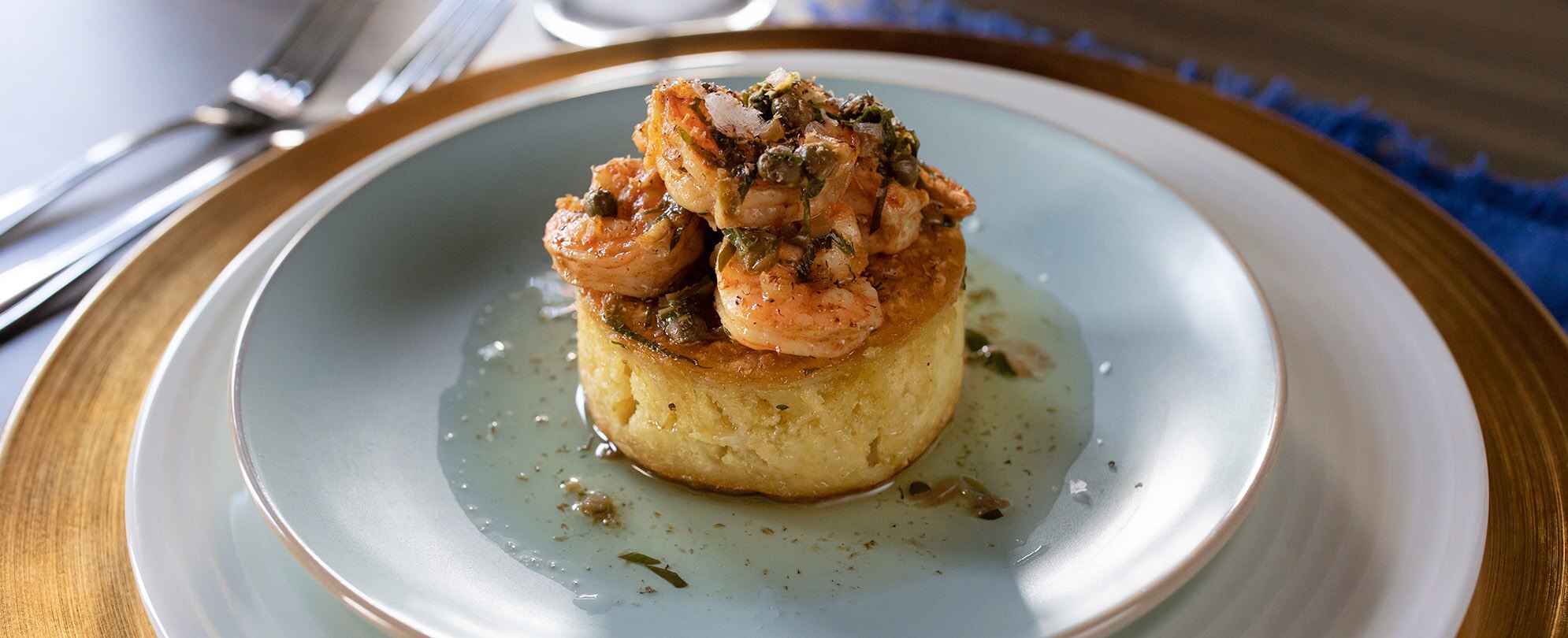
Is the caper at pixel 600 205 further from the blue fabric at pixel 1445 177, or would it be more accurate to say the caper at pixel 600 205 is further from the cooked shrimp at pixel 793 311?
the blue fabric at pixel 1445 177

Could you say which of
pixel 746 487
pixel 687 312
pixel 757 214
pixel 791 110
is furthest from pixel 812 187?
pixel 746 487

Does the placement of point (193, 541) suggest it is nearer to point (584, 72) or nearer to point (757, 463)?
point (757, 463)

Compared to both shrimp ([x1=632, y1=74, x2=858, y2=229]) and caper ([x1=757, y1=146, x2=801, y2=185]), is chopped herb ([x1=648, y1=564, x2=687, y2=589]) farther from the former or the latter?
caper ([x1=757, y1=146, x2=801, y2=185])

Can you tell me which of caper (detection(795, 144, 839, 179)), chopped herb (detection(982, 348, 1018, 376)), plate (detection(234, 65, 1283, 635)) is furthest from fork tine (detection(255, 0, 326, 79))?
chopped herb (detection(982, 348, 1018, 376))

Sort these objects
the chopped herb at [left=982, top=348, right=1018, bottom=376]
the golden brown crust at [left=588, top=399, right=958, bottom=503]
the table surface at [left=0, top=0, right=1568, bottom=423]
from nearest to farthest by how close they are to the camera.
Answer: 1. the golden brown crust at [left=588, top=399, right=958, bottom=503]
2. the chopped herb at [left=982, top=348, right=1018, bottom=376]
3. the table surface at [left=0, top=0, right=1568, bottom=423]

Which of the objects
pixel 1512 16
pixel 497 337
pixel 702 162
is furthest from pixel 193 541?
pixel 1512 16

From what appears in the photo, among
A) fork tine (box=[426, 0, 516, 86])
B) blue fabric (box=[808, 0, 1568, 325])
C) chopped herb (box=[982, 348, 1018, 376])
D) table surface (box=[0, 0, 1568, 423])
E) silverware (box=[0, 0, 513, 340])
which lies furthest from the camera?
fork tine (box=[426, 0, 516, 86])

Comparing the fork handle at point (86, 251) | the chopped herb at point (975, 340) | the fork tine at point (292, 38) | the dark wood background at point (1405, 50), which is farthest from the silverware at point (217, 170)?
the dark wood background at point (1405, 50)
